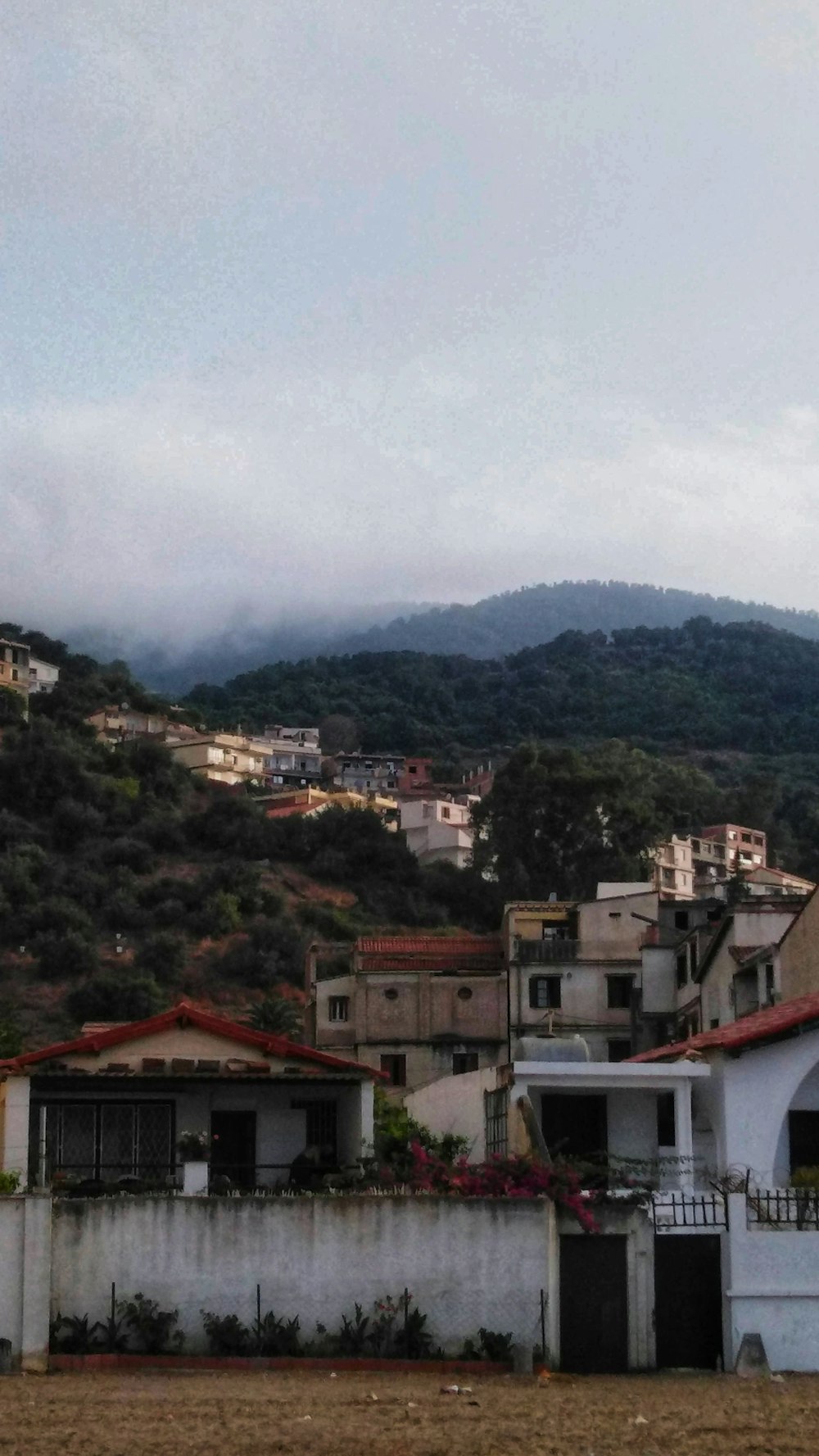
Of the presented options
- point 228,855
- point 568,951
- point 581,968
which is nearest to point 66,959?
point 228,855

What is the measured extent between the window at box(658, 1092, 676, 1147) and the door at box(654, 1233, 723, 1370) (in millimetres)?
5199

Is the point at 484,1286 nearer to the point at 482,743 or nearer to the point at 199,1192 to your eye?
the point at 199,1192

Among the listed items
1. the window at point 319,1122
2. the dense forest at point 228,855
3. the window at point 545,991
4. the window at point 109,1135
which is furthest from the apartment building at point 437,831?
the window at point 109,1135

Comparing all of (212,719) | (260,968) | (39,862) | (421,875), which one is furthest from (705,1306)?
(212,719)

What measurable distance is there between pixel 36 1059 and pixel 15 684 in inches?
4493

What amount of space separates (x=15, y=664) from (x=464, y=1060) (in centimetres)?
8919

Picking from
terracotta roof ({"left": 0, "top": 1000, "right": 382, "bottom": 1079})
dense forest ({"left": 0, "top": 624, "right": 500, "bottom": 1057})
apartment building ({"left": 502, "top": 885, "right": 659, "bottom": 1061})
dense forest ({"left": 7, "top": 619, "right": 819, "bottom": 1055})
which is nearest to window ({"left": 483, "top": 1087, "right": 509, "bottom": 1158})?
terracotta roof ({"left": 0, "top": 1000, "right": 382, "bottom": 1079})

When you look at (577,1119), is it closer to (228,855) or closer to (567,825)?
(567,825)

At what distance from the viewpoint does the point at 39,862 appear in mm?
103750

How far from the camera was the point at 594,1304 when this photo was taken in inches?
1041

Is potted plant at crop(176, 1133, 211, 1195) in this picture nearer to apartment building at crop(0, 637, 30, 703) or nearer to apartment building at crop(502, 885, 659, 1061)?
apartment building at crop(502, 885, 659, 1061)

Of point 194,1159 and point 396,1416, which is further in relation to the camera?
point 194,1159

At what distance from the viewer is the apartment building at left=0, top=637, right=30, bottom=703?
144500mm

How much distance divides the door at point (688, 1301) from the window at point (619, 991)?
1439 inches
